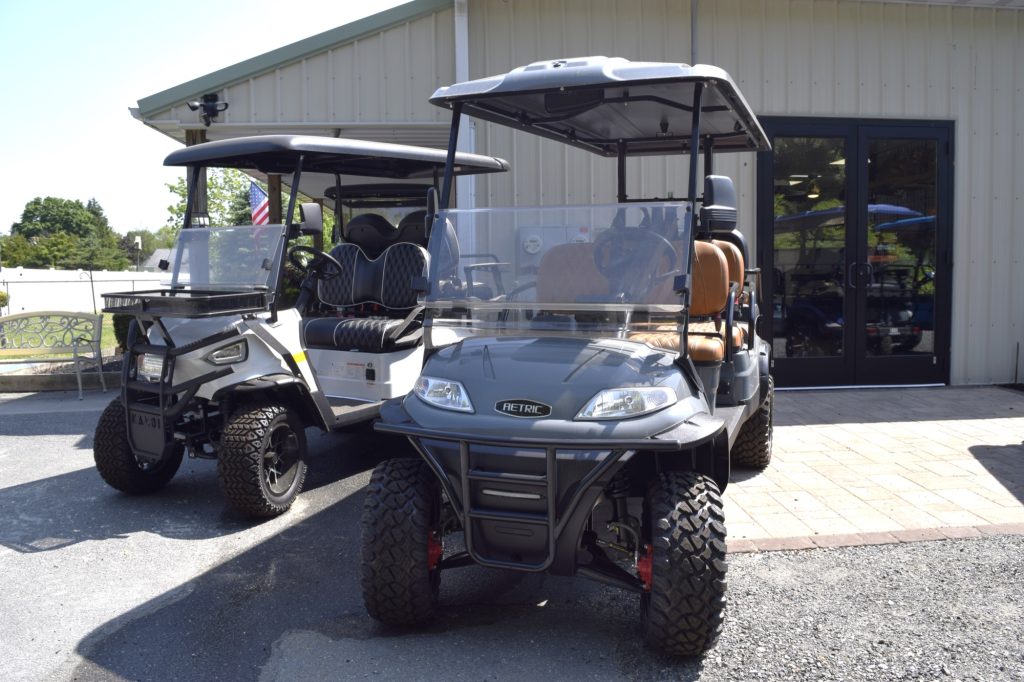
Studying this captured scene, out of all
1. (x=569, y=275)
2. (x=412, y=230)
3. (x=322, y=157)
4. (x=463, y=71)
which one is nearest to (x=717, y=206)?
(x=569, y=275)

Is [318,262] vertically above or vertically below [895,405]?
above

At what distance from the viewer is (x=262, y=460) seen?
14.7 ft

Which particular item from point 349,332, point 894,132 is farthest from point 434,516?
point 894,132

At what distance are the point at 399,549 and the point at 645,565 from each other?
86 cm

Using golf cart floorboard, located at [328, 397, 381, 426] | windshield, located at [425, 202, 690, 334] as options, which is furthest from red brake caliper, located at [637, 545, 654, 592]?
Answer: golf cart floorboard, located at [328, 397, 381, 426]

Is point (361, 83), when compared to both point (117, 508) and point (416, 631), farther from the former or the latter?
point (416, 631)

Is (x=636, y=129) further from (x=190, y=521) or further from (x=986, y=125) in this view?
(x=986, y=125)

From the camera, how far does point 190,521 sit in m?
4.63

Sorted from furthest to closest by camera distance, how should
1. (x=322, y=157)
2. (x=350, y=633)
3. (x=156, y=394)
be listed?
1. (x=322, y=157)
2. (x=156, y=394)
3. (x=350, y=633)

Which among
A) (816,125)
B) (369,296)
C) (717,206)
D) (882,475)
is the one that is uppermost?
(816,125)

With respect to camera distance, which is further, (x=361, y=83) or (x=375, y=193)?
(x=361, y=83)

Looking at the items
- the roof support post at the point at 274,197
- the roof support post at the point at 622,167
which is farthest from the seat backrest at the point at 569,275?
→ the roof support post at the point at 274,197

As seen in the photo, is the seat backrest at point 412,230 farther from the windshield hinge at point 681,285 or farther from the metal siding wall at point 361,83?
the windshield hinge at point 681,285

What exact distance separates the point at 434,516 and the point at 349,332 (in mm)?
2491
